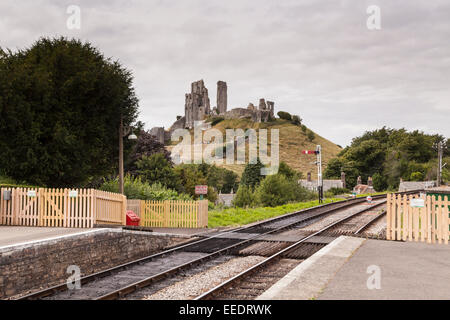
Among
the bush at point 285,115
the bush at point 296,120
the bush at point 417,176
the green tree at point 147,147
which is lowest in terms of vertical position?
the bush at point 417,176

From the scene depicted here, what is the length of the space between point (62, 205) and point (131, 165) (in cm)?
2570

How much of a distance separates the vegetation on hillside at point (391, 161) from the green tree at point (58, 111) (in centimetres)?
6971

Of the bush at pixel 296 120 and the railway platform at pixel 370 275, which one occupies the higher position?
the bush at pixel 296 120

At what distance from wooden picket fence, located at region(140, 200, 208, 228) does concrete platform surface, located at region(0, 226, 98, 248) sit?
6661 mm

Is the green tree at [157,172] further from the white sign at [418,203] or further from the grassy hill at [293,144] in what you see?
the grassy hill at [293,144]

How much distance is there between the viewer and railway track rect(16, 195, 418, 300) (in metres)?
9.46

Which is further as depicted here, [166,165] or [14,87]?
[166,165]

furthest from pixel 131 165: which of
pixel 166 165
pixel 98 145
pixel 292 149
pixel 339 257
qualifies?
pixel 292 149

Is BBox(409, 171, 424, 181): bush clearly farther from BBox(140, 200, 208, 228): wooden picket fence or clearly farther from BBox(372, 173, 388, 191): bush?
BBox(140, 200, 208, 228): wooden picket fence

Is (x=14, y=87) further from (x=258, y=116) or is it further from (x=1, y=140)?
(x=258, y=116)

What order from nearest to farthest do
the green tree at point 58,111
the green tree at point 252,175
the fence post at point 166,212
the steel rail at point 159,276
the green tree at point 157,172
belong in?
the steel rail at point 159,276, the green tree at point 58,111, the fence post at point 166,212, the green tree at point 157,172, the green tree at point 252,175

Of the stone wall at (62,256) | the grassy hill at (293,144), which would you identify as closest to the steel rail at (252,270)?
the stone wall at (62,256)

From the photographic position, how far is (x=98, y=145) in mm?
22922

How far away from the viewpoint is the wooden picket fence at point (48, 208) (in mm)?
15445
